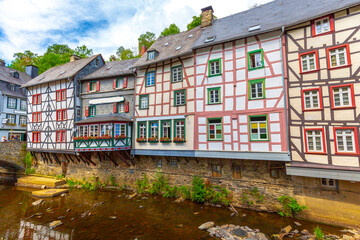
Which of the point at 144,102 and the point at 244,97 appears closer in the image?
the point at 244,97

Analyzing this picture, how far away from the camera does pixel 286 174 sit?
10422 millimetres

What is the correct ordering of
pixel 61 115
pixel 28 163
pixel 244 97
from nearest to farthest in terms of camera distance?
pixel 244 97 → pixel 61 115 → pixel 28 163

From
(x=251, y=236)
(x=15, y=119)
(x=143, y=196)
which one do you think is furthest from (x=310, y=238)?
(x=15, y=119)

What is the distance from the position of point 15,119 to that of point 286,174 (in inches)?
1260

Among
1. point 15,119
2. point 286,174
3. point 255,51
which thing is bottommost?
point 286,174

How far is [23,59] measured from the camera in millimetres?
34469

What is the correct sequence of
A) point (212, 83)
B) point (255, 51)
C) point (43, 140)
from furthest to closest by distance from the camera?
point (43, 140) → point (212, 83) → point (255, 51)

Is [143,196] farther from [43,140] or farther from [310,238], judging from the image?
[43,140]

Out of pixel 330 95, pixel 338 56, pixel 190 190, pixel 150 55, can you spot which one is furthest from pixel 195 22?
pixel 190 190

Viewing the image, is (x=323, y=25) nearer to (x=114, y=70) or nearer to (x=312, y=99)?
(x=312, y=99)

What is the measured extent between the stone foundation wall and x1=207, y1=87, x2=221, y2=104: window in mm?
3962

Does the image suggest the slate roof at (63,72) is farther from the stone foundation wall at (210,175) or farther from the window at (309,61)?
the window at (309,61)

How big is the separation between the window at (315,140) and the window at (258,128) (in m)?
1.93

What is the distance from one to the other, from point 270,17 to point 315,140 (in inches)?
329
